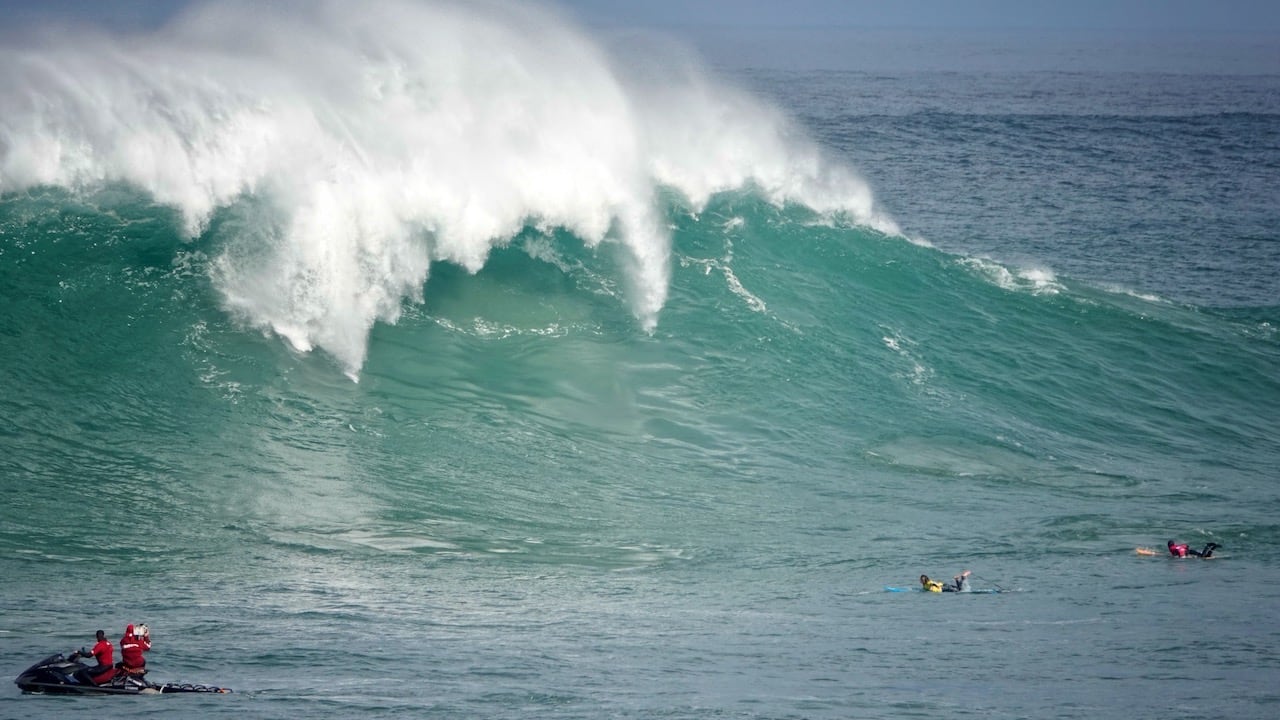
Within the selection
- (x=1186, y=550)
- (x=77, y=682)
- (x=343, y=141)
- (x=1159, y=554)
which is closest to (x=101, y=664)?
(x=77, y=682)

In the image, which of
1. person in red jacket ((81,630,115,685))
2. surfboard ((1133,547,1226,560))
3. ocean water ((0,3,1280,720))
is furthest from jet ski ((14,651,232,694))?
surfboard ((1133,547,1226,560))

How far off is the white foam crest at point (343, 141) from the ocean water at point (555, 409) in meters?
0.07

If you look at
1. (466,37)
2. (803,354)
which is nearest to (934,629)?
(803,354)

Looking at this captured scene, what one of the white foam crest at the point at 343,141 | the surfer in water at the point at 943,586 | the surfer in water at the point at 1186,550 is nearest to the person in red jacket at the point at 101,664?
the white foam crest at the point at 343,141

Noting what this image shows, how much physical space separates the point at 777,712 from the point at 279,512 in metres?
6.77

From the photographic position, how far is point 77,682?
11258 mm

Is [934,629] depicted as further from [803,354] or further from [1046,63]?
[1046,63]

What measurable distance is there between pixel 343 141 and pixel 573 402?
5.84 meters

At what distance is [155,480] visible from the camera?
1562 centimetres

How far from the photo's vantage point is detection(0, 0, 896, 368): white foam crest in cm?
1973

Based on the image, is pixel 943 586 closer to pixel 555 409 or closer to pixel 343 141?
pixel 555 409

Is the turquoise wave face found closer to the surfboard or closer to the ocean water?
the ocean water

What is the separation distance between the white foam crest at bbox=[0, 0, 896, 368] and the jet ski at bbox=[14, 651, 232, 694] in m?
7.96

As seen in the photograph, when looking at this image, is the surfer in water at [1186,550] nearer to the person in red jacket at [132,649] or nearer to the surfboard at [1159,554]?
the surfboard at [1159,554]
